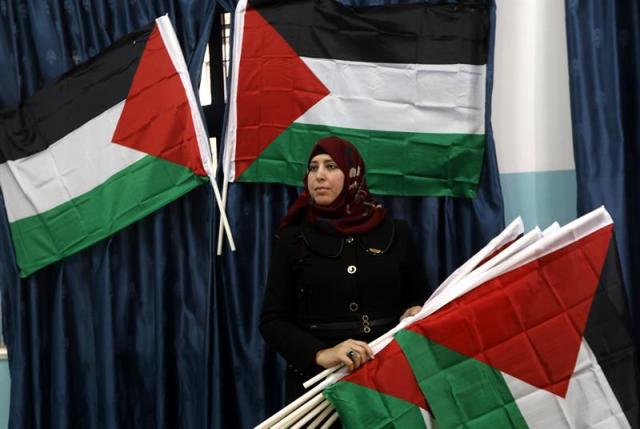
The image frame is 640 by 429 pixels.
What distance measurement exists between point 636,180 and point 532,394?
0.87m

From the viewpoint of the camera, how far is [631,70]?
77.6 inches

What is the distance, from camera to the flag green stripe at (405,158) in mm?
2135

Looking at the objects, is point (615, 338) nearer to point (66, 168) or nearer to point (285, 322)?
point (285, 322)

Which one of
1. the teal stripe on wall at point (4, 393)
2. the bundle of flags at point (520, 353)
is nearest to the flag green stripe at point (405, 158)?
the bundle of flags at point (520, 353)

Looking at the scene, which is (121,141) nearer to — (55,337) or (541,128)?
(55,337)

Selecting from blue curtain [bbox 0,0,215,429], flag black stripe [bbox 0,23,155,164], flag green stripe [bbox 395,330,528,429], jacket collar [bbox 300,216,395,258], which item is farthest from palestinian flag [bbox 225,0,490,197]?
flag green stripe [bbox 395,330,528,429]

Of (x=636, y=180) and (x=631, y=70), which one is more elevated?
(x=631, y=70)

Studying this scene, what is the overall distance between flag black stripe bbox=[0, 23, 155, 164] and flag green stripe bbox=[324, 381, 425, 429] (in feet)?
4.62

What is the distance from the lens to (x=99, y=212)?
92.1 inches

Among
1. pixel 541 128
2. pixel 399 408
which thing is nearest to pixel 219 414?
pixel 399 408

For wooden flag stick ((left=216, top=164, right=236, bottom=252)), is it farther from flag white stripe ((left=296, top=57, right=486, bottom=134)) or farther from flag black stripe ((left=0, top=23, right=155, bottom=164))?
flag black stripe ((left=0, top=23, right=155, bottom=164))

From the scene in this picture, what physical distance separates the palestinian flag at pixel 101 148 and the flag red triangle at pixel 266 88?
16cm

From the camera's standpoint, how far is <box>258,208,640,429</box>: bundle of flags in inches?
57.5

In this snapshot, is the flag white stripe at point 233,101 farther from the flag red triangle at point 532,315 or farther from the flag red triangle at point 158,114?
the flag red triangle at point 532,315
